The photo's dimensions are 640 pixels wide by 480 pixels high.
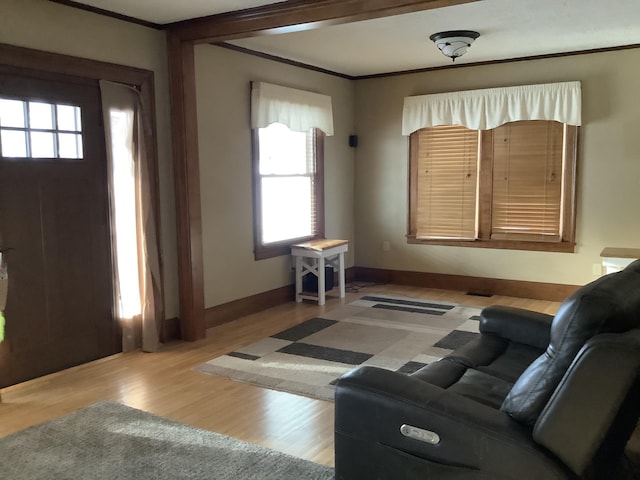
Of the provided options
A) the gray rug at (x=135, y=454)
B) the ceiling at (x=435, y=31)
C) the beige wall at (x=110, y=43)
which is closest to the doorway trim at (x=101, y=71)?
the beige wall at (x=110, y=43)

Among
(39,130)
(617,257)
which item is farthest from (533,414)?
(617,257)

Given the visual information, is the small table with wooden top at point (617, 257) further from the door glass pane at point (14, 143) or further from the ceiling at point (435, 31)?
the door glass pane at point (14, 143)

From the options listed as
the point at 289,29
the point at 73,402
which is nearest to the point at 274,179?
the point at 289,29

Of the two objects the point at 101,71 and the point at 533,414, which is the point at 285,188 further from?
the point at 533,414

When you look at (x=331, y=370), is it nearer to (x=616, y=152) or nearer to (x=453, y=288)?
(x=453, y=288)

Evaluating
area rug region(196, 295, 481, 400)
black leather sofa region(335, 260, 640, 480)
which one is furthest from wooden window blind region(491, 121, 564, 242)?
black leather sofa region(335, 260, 640, 480)

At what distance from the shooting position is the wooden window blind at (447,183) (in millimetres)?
6172

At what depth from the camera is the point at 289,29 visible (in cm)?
387

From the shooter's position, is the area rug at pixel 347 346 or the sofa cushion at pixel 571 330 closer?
the sofa cushion at pixel 571 330

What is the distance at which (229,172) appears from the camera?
5.11 m

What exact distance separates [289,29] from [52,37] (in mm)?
1506

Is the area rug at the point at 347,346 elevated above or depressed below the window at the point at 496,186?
below

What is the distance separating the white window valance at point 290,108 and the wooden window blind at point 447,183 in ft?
3.73

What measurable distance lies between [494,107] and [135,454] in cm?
472
